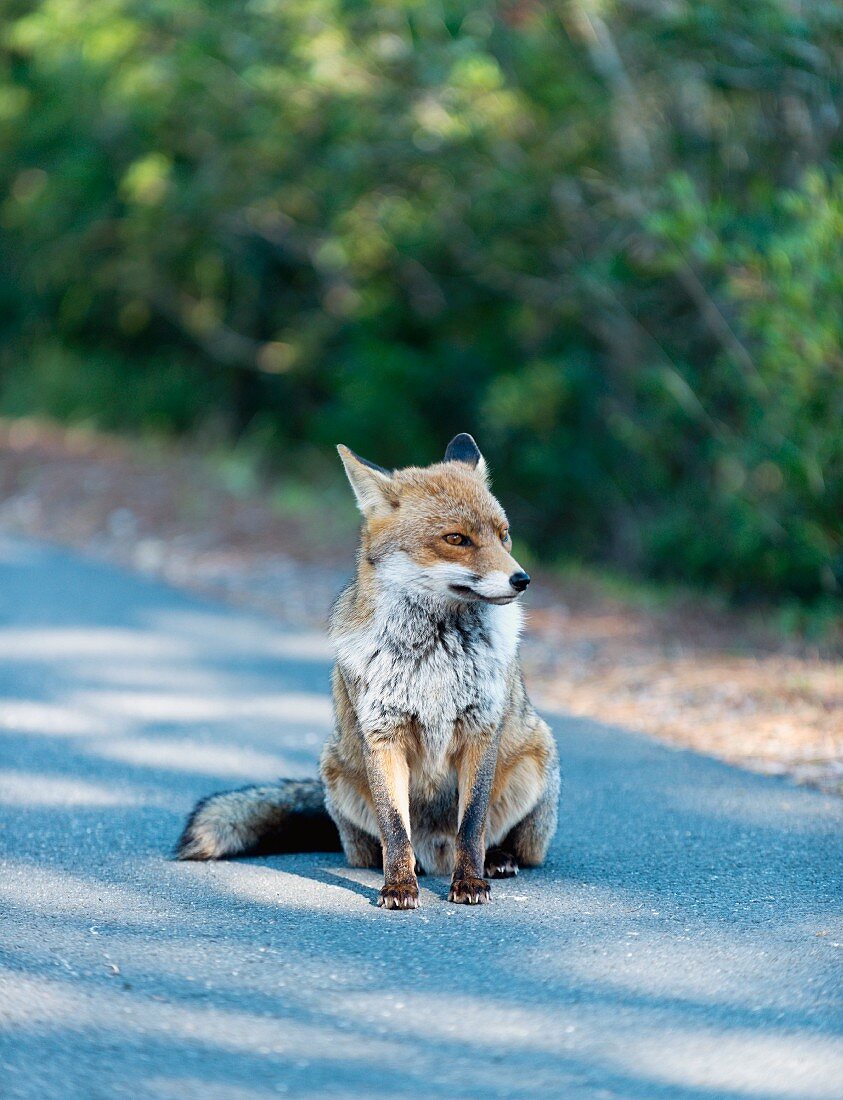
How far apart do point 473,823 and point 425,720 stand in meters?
0.42

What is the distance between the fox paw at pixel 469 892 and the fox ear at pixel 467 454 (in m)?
1.68

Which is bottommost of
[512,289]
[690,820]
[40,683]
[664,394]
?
[40,683]

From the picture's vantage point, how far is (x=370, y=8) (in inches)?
481

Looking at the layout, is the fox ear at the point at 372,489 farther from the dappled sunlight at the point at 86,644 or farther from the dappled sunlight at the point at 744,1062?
the dappled sunlight at the point at 86,644

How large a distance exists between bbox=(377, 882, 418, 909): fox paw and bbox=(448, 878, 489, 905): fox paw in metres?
0.16

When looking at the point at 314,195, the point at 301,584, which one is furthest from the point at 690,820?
the point at 314,195

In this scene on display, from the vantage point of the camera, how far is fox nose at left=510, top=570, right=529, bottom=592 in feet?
15.9

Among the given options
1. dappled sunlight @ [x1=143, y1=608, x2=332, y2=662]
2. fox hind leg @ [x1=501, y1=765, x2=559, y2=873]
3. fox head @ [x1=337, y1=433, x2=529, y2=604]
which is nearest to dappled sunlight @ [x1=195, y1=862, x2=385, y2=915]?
fox hind leg @ [x1=501, y1=765, x2=559, y2=873]

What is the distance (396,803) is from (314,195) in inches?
530

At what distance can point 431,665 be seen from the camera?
5.02m

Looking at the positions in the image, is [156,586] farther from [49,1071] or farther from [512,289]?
[49,1071]

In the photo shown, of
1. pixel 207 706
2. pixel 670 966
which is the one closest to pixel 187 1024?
pixel 670 966

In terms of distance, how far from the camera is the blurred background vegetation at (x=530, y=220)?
1067cm

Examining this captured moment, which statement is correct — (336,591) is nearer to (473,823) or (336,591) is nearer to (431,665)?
(431,665)
